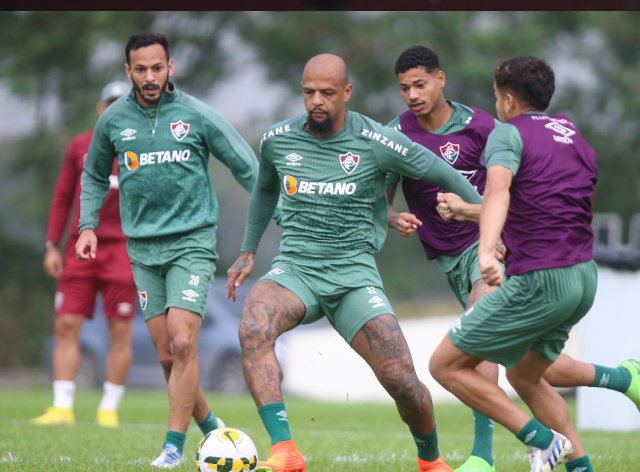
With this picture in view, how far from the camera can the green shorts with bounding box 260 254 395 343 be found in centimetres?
513

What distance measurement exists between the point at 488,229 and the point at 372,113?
1880 cm

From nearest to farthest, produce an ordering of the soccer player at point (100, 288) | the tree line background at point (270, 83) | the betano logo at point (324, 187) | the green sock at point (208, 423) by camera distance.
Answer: the betano logo at point (324, 187), the green sock at point (208, 423), the soccer player at point (100, 288), the tree line background at point (270, 83)

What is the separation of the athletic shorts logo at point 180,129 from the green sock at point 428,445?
8.22ft

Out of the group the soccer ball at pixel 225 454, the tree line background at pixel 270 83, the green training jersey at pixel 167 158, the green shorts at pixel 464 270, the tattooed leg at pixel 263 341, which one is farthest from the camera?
the tree line background at pixel 270 83

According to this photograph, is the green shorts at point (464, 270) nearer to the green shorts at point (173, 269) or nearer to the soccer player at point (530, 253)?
the soccer player at point (530, 253)

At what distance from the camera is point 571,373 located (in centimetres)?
544

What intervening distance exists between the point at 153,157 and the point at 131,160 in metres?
0.17

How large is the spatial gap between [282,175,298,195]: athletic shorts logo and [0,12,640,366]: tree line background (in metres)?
17.0

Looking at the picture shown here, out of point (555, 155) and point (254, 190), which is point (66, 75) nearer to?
point (254, 190)

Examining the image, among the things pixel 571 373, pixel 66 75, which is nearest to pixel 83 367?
pixel 66 75

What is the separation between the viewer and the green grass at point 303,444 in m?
5.63

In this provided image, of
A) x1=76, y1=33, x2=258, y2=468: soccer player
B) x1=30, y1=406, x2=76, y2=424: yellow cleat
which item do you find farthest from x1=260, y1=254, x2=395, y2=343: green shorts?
x1=30, y1=406, x2=76, y2=424: yellow cleat

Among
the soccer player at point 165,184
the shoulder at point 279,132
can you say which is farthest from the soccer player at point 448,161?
the soccer player at point 165,184

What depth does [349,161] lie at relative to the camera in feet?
17.2
